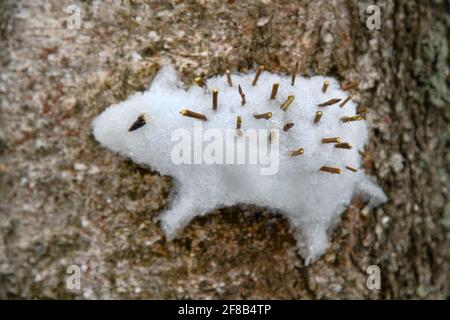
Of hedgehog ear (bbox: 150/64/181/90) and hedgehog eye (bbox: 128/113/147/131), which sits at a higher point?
hedgehog ear (bbox: 150/64/181/90)

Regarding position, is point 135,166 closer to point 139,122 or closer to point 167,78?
point 139,122

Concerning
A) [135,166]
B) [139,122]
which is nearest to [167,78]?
[139,122]

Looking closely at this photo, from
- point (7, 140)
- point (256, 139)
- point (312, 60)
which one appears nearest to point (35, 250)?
point (7, 140)

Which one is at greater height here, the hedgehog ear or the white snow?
the hedgehog ear

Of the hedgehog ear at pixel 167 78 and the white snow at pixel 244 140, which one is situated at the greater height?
the hedgehog ear at pixel 167 78

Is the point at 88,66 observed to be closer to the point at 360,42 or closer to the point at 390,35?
the point at 360,42
